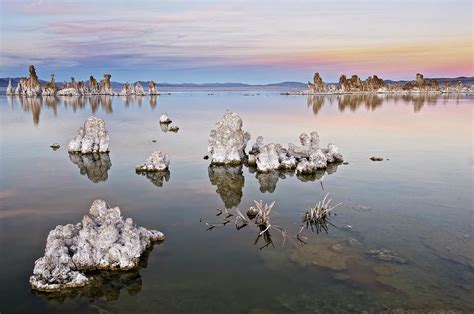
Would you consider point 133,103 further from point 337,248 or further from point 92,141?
point 337,248

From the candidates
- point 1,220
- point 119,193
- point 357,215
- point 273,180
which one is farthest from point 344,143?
point 1,220

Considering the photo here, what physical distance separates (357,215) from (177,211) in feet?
34.1

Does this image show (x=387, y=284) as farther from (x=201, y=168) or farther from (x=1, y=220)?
(x=201, y=168)

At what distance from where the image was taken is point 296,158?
3566 centimetres

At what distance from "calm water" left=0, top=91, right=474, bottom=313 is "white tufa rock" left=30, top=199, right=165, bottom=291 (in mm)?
538

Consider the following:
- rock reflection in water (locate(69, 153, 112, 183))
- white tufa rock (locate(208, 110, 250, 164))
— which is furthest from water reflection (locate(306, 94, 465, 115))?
rock reflection in water (locate(69, 153, 112, 183))

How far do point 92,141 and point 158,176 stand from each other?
12.4 metres

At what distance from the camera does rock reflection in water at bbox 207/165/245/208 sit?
2675 centimetres

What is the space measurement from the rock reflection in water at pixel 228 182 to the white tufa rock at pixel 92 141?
12529 millimetres

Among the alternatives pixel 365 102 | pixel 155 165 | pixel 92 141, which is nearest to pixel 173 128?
pixel 92 141

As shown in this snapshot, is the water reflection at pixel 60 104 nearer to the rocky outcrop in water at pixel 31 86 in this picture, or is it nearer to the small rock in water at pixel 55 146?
the small rock in water at pixel 55 146

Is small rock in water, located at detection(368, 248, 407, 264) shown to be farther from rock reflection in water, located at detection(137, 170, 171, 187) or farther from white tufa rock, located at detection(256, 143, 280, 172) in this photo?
rock reflection in water, located at detection(137, 170, 171, 187)

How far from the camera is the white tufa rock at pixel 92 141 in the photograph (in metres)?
40.1

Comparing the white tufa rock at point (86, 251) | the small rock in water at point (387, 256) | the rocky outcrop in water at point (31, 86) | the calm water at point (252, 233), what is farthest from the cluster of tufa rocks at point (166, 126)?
the rocky outcrop in water at point (31, 86)
